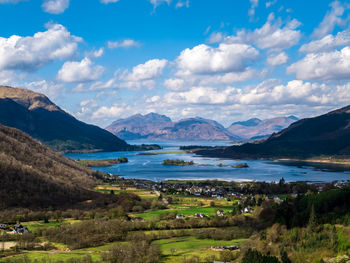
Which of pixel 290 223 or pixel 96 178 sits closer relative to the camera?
pixel 290 223

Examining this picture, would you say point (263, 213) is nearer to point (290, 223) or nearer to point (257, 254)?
point (290, 223)

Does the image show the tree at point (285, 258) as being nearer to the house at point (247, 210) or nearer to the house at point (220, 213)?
the house at point (220, 213)

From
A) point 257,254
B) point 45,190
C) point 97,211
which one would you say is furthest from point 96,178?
point 257,254

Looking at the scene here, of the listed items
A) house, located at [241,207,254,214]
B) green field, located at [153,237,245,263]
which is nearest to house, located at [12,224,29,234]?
green field, located at [153,237,245,263]

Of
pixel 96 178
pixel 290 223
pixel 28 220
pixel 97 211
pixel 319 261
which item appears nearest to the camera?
pixel 319 261

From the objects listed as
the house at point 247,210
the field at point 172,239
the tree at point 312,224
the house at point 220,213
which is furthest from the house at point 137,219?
the tree at point 312,224

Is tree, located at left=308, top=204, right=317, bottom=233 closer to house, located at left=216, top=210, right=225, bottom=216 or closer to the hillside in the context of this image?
house, located at left=216, top=210, right=225, bottom=216

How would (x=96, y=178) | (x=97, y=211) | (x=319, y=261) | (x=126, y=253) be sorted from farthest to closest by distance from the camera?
(x=96, y=178), (x=97, y=211), (x=126, y=253), (x=319, y=261)

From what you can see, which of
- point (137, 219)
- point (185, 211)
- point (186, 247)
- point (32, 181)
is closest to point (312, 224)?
point (186, 247)
